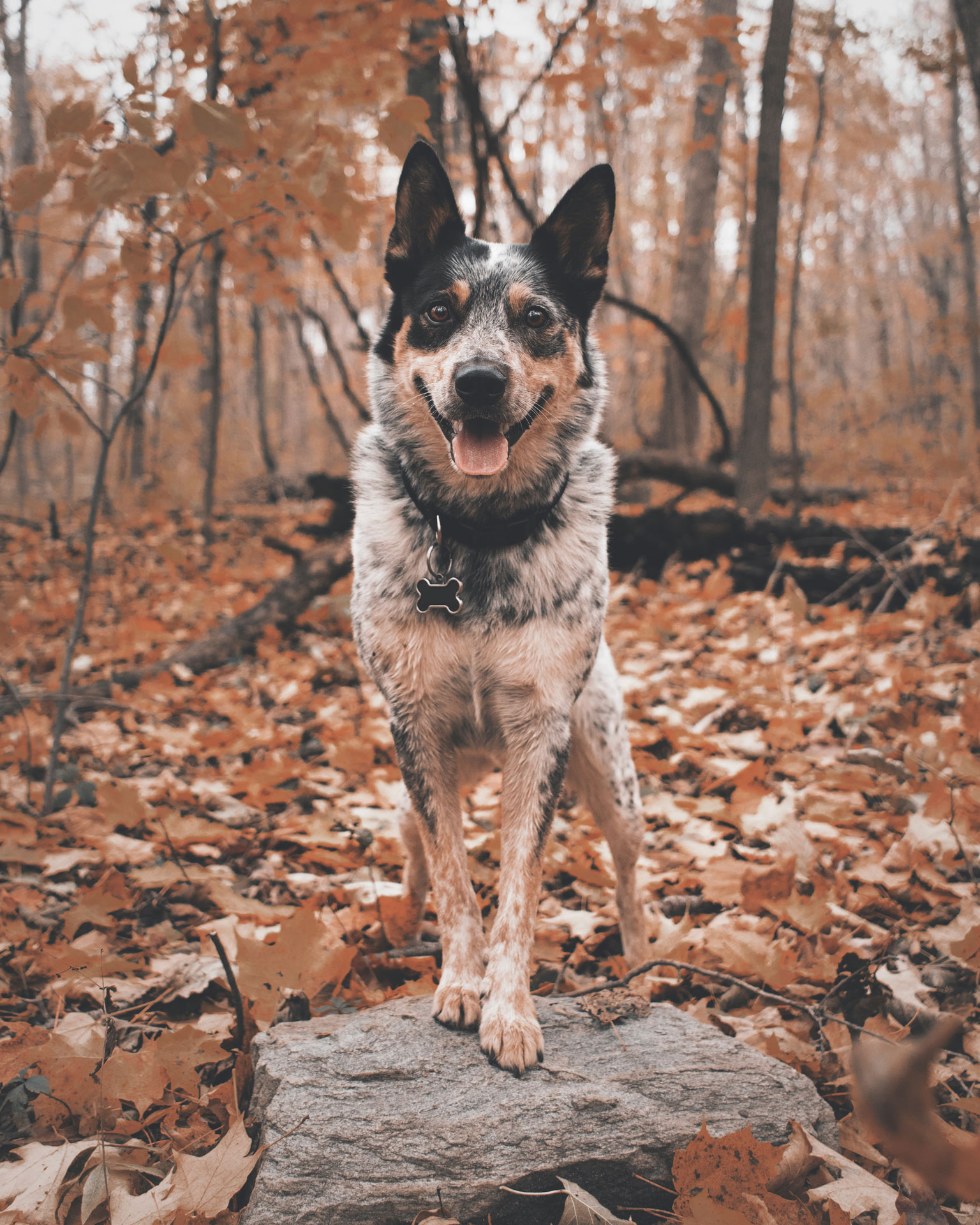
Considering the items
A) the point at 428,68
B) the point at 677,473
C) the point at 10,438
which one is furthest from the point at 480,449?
the point at 677,473

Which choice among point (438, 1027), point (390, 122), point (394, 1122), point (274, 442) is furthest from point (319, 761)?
point (274, 442)

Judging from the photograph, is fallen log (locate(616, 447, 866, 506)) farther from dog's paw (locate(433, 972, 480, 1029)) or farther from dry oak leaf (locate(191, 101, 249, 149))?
dog's paw (locate(433, 972, 480, 1029))

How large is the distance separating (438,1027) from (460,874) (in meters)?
0.40

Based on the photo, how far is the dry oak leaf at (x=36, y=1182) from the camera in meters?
1.51

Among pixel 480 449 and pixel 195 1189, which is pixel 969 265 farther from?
pixel 195 1189

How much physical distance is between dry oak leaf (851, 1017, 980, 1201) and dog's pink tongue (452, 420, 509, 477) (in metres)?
1.82

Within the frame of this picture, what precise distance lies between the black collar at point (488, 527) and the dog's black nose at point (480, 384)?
375mm

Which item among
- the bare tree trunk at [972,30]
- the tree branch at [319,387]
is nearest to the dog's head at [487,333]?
the bare tree trunk at [972,30]

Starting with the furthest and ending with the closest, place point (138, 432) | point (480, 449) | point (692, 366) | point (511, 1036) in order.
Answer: point (138, 432) < point (692, 366) < point (480, 449) < point (511, 1036)

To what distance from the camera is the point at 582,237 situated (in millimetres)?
2586

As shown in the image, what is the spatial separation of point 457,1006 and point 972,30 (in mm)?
5775

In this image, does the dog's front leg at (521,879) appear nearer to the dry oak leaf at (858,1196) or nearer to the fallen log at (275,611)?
the dry oak leaf at (858,1196)

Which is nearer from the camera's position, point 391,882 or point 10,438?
point 391,882

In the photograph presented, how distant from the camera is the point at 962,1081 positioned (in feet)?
6.39
